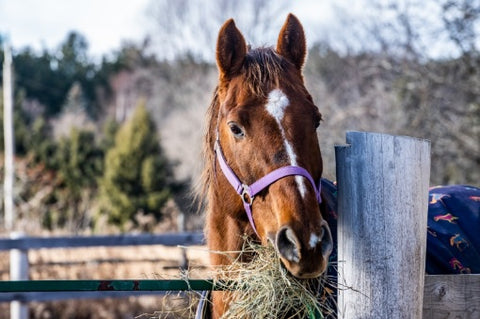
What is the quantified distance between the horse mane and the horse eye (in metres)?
0.15

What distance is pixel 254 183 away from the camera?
2.21 m

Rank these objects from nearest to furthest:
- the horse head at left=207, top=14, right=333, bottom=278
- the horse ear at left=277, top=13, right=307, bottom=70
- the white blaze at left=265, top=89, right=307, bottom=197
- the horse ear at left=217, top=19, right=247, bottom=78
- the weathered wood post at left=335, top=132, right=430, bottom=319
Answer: the weathered wood post at left=335, top=132, right=430, bottom=319 < the horse head at left=207, top=14, right=333, bottom=278 < the white blaze at left=265, top=89, right=307, bottom=197 < the horse ear at left=217, top=19, right=247, bottom=78 < the horse ear at left=277, top=13, right=307, bottom=70

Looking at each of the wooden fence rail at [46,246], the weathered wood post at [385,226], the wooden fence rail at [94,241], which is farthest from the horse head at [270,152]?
the wooden fence rail at [94,241]

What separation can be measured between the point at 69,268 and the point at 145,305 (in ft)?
5.65

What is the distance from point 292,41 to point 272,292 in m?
1.23

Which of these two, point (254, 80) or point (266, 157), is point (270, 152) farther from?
point (254, 80)

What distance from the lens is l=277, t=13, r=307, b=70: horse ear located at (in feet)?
8.61

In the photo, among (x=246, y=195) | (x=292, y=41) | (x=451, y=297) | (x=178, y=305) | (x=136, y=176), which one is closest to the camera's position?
(x=451, y=297)

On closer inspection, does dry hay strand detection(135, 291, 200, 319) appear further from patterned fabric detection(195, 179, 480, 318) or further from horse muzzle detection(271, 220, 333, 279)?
horse muzzle detection(271, 220, 333, 279)

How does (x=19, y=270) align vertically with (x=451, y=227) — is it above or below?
below

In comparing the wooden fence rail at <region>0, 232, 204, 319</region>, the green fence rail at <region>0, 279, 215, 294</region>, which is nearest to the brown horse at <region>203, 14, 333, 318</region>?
the green fence rail at <region>0, 279, 215, 294</region>

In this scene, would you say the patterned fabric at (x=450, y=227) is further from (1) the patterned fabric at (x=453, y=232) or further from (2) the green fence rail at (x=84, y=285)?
(2) the green fence rail at (x=84, y=285)

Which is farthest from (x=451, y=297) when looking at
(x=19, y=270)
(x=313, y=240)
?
(x=19, y=270)

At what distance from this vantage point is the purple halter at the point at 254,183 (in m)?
2.06
